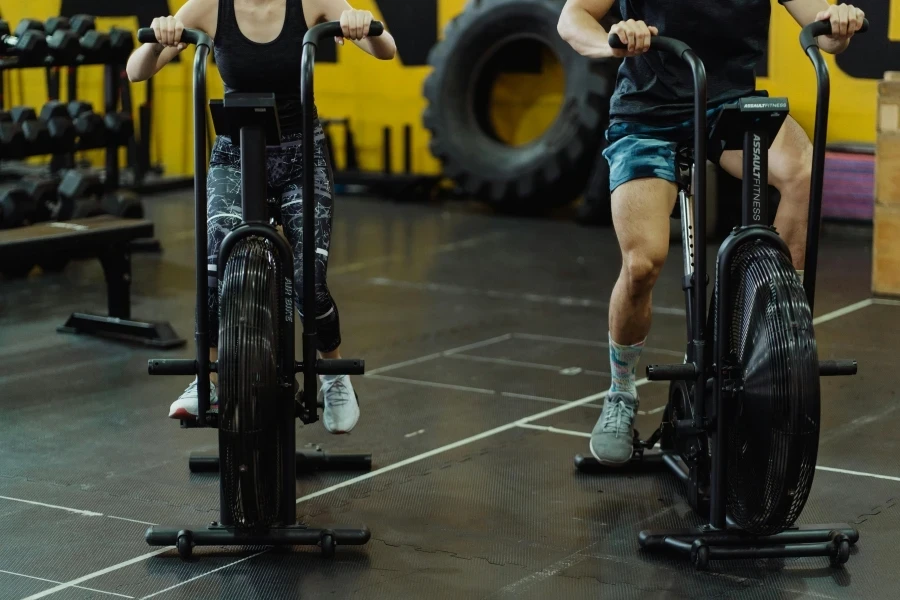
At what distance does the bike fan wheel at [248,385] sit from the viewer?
2721 millimetres

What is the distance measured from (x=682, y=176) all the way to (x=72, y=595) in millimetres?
1709

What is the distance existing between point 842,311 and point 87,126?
3.55 m

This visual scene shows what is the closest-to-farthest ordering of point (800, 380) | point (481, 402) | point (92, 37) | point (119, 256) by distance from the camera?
point (800, 380) → point (481, 402) → point (119, 256) → point (92, 37)

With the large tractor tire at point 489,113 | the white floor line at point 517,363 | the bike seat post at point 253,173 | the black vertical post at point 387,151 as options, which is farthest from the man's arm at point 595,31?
the black vertical post at point 387,151

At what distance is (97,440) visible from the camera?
12.7 feet

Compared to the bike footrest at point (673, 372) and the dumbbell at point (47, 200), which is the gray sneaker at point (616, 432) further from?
the dumbbell at point (47, 200)

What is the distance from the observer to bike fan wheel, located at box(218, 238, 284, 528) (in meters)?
2.72

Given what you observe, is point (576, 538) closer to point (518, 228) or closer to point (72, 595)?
point (72, 595)

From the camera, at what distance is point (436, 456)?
3699 mm

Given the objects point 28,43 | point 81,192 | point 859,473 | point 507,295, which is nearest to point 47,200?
point 81,192

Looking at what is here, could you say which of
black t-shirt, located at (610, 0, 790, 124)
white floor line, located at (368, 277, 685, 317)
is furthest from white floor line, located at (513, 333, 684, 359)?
black t-shirt, located at (610, 0, 790, 124)

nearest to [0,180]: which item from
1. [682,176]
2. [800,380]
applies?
[682,176]

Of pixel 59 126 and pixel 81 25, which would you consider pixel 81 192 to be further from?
pixel 81 25

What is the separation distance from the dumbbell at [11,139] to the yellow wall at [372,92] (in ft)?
11.2
